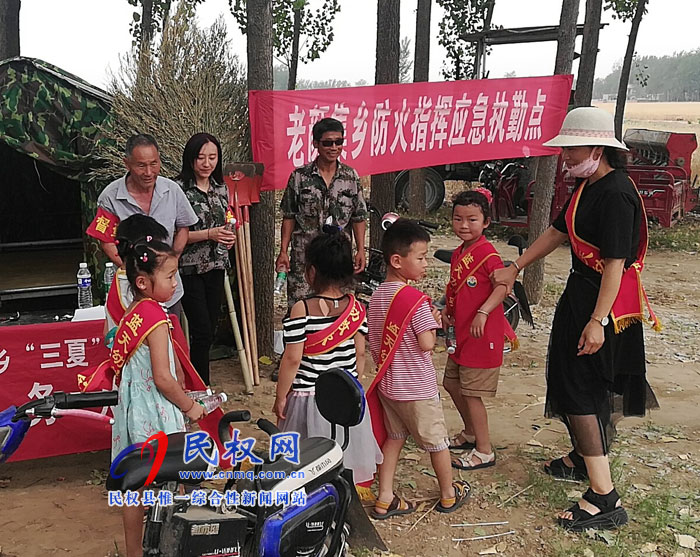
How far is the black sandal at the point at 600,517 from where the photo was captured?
10.9ft

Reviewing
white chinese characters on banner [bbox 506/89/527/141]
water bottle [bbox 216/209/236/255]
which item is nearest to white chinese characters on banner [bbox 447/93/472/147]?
white chinese characters on banner [bbox 506/89/527/141]

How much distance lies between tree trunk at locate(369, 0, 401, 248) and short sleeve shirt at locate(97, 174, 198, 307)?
3.29 m

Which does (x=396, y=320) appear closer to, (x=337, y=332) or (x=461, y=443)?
(x=337, y=332)

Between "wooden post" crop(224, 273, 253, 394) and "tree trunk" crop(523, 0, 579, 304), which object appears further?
"tree trunk" crop(523, 0, 579, 304)

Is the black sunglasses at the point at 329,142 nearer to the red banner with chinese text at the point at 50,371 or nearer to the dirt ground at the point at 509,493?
the red banner with chinese text at the point at 50,371

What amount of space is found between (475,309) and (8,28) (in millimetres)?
8006

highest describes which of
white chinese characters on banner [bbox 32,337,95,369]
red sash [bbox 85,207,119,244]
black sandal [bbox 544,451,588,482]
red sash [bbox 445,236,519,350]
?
red sash [bbox 85,207,119,244]

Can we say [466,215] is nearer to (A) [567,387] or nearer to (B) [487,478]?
(A) [567,387]

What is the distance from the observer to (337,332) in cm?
303

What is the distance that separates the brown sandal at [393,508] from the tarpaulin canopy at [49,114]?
3.11 m

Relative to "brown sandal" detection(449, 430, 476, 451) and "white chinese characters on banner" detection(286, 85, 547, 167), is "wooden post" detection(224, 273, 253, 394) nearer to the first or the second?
"white chinese characters on banner" detection(286, 85, 547, 167)

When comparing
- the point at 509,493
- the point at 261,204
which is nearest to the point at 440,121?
the point at 261,204

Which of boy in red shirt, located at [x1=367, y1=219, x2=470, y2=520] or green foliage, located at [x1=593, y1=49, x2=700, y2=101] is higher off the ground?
green foliage, located at [x1=593, y1=49, x2=700, y2=101]

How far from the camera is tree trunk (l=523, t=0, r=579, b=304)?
23.3ft
